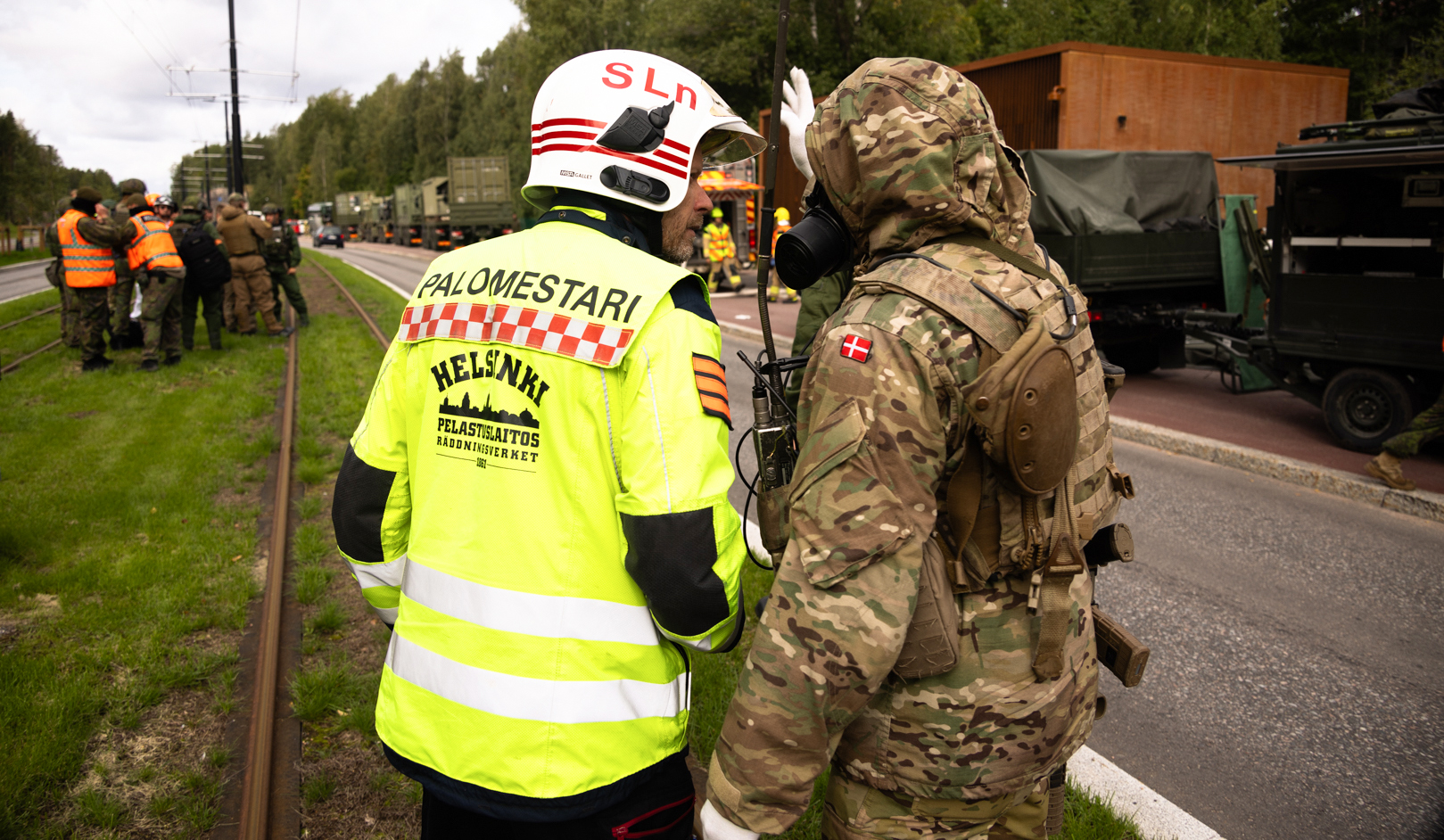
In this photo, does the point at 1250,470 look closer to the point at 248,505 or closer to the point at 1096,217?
the point at 1096,217

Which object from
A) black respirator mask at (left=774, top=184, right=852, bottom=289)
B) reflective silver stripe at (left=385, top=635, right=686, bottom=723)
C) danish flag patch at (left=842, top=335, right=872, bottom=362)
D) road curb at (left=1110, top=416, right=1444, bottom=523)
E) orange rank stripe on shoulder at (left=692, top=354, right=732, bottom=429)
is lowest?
road curb at (left=1110, top=416, right=1444, bottom=523)

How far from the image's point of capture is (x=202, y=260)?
36.8 ft

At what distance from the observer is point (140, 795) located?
121 inches

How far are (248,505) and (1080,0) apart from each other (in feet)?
97.5

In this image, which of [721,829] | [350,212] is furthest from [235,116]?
[350,212]

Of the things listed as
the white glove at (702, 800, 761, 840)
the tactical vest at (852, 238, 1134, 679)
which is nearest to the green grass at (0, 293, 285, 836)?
the white glove at (702, 800, 761, 840)

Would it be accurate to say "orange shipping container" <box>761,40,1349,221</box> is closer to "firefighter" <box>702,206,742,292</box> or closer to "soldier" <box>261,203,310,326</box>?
"firefighter" <box>702,206,742,292</box>

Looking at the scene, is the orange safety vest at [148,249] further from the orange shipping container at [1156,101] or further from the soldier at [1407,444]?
the soldier at [1407,444]

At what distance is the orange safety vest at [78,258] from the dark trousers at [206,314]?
1.21 m

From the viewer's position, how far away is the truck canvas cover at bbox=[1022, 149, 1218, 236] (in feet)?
30.5

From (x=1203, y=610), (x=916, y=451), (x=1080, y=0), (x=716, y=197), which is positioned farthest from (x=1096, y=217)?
(x=1080, y=0)

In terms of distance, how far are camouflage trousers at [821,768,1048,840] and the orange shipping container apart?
11.8 meters

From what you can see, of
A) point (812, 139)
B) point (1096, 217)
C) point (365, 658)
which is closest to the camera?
point (812, 139)

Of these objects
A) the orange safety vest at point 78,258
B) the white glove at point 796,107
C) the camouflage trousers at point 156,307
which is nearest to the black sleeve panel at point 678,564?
the white glove at point 796,107
